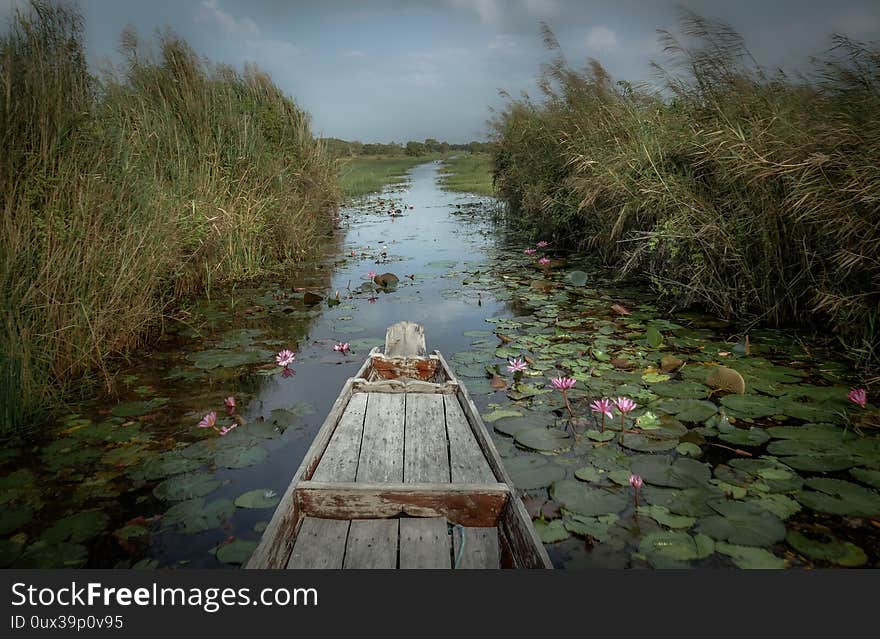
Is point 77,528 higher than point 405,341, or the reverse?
point 405,341

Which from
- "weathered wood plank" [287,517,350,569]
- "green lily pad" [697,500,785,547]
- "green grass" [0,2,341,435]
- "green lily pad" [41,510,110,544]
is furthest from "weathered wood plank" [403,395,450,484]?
"green grass" [0,2,341,435]

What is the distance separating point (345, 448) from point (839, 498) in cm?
217

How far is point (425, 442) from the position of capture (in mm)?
2883

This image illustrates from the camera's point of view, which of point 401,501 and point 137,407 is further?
point 137,407

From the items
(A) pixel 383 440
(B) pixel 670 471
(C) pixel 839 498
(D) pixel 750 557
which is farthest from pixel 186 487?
(C) pixel 839 498

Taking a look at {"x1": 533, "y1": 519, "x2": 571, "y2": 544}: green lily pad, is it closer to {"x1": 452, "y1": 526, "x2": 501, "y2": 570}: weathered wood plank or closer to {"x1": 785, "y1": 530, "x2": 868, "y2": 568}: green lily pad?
{"x1": 452, "y1": 526, "x2": 501, "y2": 570}: weathered wood plank

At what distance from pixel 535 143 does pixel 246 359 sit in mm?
7479

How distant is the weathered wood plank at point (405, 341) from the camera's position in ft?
14.5

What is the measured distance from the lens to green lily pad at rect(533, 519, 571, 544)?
2307 millimetres

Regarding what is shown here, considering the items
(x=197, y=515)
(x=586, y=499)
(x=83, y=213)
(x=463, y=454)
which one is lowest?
(x=197, y=515)

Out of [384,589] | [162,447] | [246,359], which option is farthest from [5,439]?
[384,589]

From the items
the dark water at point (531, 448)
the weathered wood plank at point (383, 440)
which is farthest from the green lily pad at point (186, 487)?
the weathered wood plank at point (383, 440)

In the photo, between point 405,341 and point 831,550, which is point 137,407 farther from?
point 831,550

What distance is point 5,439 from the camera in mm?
3105
